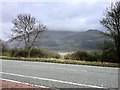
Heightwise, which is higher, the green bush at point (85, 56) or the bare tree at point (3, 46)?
the bare tree at point (3, 46)

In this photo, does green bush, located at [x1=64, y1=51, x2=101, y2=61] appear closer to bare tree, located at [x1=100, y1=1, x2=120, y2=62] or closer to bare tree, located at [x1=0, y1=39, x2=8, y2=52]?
bare tree, located at [x1=100, y1=1, x2=120, y2=62]

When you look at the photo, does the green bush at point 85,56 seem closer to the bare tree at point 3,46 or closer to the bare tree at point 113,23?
the bare tree at point 113,23

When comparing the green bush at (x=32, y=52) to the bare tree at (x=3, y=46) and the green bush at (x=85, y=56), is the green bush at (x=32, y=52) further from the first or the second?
the green bush at (x=85, y=56)

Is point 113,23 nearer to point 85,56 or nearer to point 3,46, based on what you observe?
point 85,56

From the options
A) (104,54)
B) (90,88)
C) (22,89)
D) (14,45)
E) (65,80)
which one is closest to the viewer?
(22,89)

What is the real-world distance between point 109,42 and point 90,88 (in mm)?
18198

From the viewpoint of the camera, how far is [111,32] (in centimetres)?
2800

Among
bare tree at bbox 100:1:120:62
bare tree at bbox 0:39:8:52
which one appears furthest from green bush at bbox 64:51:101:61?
bare tree at bbox 0:39:8:52

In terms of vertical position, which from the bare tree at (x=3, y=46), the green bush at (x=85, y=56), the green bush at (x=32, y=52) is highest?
the bare tree at (x=3, y=46)

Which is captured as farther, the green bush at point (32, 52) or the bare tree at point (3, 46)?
the bare tree at point (3, 46)

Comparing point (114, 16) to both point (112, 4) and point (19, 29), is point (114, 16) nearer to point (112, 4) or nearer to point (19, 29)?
point (112, 4)

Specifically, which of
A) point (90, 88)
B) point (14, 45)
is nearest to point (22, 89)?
point (90, 88)

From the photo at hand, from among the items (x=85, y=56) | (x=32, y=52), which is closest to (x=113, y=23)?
(x=85, y=56)

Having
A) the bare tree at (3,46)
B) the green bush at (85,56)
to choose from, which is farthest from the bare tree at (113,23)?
the bare tree at (3,46)
